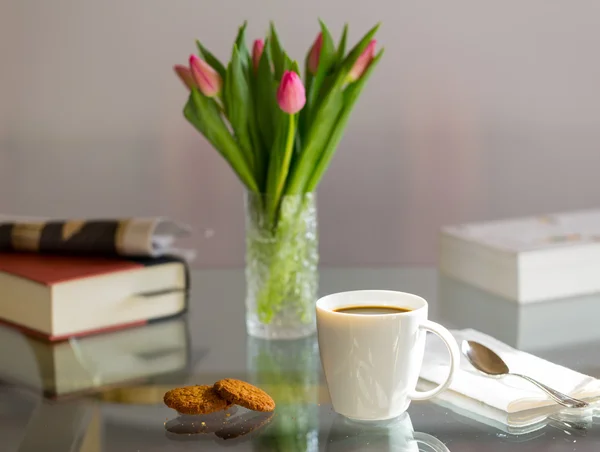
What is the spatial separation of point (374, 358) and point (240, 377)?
0.63ft

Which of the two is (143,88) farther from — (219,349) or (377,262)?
(219,349)

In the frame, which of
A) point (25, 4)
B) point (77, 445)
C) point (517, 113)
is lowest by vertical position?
point (77, 445)

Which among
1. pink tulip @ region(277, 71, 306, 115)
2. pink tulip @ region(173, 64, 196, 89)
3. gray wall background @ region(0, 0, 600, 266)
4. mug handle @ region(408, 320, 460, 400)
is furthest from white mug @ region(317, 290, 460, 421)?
gray wall background @ region(0, 0, 600, 266)

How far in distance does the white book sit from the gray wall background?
224 mm

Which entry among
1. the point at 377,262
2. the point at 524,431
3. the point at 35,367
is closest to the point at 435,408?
the point at 524,431

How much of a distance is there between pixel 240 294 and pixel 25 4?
0.58m

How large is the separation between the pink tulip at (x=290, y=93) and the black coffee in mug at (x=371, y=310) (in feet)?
0.66

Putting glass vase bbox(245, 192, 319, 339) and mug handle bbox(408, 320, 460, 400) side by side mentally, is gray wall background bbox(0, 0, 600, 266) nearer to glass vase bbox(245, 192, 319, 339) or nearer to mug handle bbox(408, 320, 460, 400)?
glass vase bbox(245, 192, 319, 339)

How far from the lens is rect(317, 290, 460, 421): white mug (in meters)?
0.63

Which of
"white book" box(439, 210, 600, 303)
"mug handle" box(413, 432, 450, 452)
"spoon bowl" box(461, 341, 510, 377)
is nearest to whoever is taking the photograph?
"mug handle" box(413, 432, 450, 452)

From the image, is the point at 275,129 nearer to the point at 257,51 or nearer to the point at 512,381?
the point at 257,51

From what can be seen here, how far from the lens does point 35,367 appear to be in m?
0.82

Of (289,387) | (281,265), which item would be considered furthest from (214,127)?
(289,387)

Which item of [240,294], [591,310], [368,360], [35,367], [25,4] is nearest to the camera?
[368,360]
